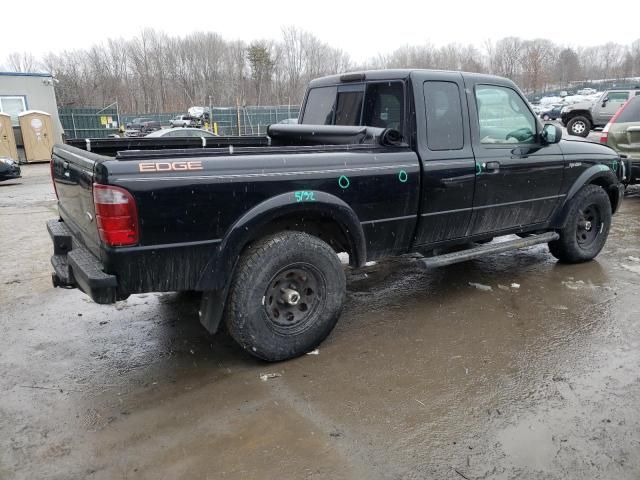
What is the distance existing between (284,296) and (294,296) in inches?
2.7

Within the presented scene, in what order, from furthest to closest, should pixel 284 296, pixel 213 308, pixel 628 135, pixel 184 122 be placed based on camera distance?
pixel 184 122 < pixel 628 135 < pixel 284 296 < pixel 213 308

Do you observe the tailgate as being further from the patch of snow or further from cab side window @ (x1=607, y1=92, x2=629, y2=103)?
cab side window @ (x1=607, y1=92, x2=629, y2=103)

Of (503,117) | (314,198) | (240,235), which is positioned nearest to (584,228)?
(503,117)

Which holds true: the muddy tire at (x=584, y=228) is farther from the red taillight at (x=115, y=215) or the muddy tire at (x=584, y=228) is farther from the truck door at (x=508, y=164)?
the red taillight at (x=115, y=215)

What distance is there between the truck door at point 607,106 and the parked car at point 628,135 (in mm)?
11313

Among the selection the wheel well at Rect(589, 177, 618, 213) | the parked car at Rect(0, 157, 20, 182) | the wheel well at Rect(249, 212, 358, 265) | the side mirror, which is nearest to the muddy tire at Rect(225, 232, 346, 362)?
the wheel well at Rect(249, 212, 358, 265)

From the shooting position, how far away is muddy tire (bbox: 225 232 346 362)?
131 inches

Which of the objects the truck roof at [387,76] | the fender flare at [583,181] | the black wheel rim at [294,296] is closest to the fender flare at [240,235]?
the black wheel rim at [294,296]

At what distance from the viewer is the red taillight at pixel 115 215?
9.33ft

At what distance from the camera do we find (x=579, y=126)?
20578mm

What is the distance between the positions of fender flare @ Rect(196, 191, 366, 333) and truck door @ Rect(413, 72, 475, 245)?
86 cm

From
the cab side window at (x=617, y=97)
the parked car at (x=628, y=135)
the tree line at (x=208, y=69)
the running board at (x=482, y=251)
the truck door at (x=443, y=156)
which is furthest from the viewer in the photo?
the tree line at (x=208, y=69)

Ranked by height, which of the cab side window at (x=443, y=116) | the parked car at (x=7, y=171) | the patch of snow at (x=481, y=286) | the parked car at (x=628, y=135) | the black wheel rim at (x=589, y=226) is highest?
the cab side window at (x=443, y=116)

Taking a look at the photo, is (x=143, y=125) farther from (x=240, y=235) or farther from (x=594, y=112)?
(x=240, y=235)
